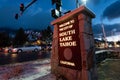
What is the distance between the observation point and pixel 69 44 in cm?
544

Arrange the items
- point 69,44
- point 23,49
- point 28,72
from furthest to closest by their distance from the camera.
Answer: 1. point 23,49
2. point 28,72
3. point 69,44

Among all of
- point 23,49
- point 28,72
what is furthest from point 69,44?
point 23,49

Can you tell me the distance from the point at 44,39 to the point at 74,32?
257 feet

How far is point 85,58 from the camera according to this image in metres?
4.66

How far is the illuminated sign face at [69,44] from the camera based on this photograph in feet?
16.5

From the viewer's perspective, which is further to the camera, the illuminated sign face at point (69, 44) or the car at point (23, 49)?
the car at point (23, 49)

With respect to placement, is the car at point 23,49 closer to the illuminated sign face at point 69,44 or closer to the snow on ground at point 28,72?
the snow on ground at point 28,72

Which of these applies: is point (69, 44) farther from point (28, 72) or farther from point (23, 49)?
point (23, 49)

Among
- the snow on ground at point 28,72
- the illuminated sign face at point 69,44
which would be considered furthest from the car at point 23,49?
the illuminated sign face at point 69,44

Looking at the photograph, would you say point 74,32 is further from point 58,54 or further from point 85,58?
point 58,54

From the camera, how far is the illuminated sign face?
5.02 m

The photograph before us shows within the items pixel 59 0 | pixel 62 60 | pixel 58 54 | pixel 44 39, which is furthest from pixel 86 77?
pixel 44 39

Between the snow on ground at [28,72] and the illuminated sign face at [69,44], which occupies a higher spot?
the illuminated sign face at [69,44]

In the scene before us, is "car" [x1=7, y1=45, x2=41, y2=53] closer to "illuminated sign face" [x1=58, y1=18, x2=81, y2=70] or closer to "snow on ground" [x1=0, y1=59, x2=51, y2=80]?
"snow on ground" [x1=0, y1=59, x2=51, y2=80]
